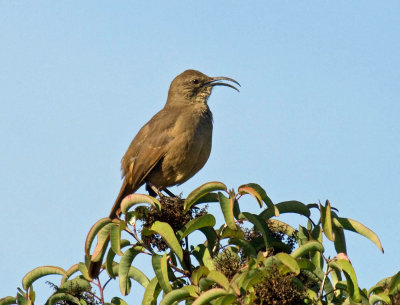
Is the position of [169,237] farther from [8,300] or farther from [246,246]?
[8,300]

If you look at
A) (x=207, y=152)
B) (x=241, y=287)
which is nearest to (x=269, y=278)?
(x=241, y=287)

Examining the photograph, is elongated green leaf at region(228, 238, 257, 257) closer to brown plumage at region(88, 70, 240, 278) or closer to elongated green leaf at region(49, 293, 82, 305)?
elongated green leaf at region(49, 293, 82, 305)

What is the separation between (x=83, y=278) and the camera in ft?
16.2

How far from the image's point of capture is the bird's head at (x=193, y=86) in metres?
8.34

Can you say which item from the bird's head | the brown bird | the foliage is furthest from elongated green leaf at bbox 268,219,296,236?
the bird's head

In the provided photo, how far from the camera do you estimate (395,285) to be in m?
4.04

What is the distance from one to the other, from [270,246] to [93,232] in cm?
114

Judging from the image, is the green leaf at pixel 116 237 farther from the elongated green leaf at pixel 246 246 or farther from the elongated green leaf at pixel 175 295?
the elongated green leaf at pixel 246 246

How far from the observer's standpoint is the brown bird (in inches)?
289

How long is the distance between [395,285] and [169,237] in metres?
1.38

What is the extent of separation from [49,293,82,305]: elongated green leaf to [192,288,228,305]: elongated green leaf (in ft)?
3.99

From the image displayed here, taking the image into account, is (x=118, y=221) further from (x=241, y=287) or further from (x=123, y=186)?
(x=123, y=186)

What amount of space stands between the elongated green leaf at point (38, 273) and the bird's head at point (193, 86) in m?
3.65

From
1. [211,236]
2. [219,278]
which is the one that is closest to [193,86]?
[211,236]
